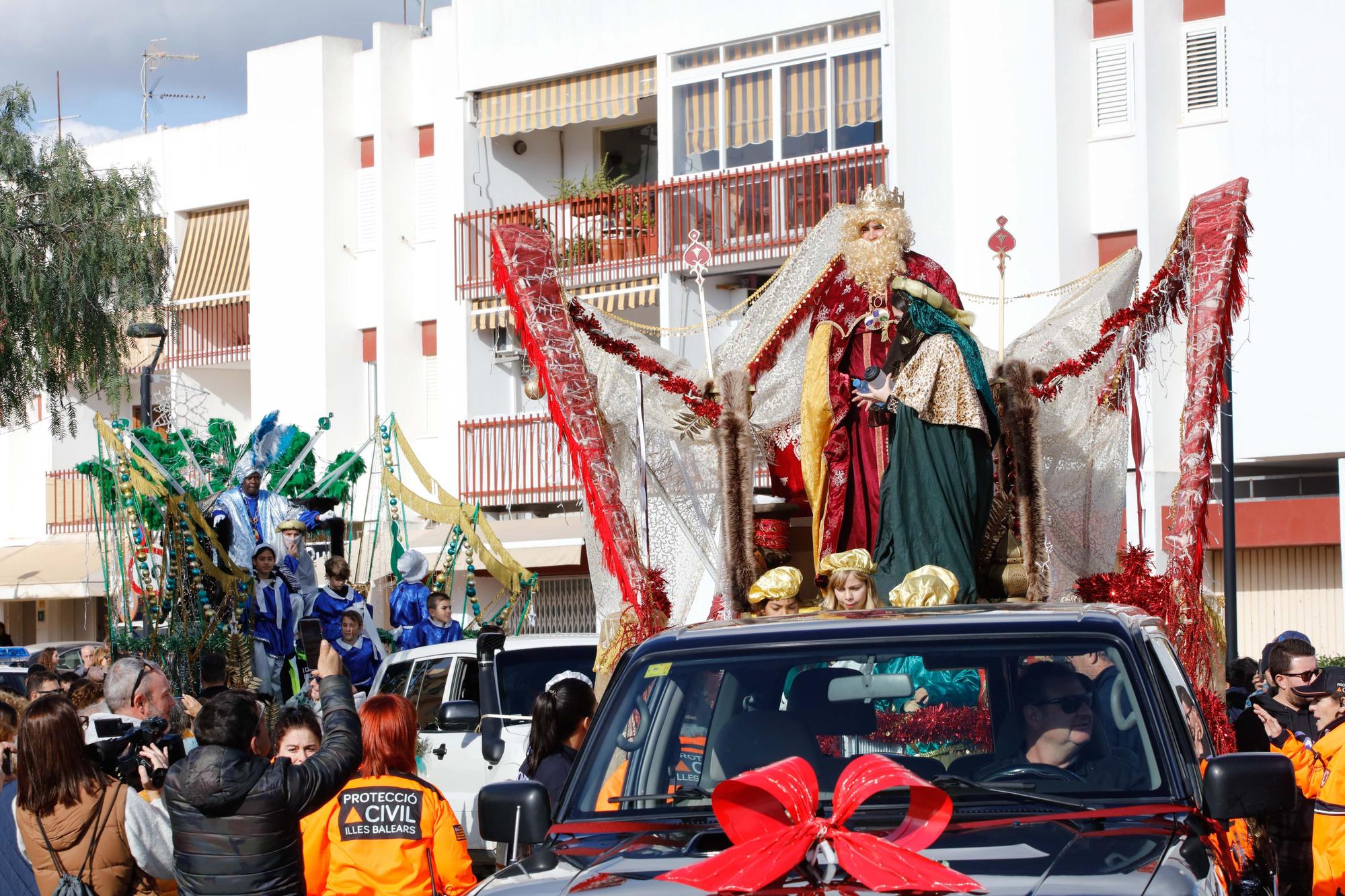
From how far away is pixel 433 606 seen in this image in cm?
1510

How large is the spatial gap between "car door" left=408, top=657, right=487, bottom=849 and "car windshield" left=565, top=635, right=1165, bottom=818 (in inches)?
248

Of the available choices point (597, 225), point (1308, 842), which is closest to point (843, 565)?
point (1308, 842)

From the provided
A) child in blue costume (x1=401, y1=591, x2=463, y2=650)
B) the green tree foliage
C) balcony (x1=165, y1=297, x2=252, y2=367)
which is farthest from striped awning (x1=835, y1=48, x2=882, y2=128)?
balcony (x1=165, y1=297, x2=252, y2=367)

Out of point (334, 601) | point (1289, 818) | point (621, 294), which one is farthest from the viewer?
point (621, 294)

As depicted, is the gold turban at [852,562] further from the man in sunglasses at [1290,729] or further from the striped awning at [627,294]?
the striped awning at [627,294]

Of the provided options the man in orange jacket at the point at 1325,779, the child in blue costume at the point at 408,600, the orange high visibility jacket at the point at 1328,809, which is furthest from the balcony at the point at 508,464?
the orange high visibility jacket at the point at 1328,809

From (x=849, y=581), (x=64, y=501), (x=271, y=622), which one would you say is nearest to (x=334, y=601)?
(x=271, y=622)

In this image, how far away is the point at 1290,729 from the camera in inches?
301

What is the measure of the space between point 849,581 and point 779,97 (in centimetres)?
1691

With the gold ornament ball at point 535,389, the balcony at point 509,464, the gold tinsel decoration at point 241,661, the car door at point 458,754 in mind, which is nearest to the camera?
the gold ornament ball at point 535,389

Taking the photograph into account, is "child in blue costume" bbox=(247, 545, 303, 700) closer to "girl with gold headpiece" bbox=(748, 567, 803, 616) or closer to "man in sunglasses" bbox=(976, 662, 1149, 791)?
"girl with gold headpiece" bbox=(748, 567, 803, 616)

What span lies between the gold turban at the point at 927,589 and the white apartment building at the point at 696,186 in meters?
9.26

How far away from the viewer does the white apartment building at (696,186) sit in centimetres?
2125

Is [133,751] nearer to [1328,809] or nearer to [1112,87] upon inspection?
[1328,809]
